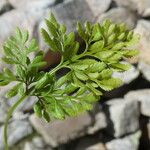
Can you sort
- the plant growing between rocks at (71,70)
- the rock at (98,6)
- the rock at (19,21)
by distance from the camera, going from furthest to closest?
1. the rock at (98,6)
2. the rock at (19,21)
3. the plant growing between rocks at (71,70)

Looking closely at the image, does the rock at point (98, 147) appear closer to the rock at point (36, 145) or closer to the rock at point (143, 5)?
the rock at point (36, 145)

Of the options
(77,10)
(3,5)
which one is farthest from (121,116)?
(3,5)

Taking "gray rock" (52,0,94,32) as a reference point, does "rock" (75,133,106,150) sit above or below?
below

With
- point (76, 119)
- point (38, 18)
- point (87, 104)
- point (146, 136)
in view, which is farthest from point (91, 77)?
point (146, 136)

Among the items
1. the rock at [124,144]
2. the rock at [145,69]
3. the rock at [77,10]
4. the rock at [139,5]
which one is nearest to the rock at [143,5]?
the rock at [139,5]

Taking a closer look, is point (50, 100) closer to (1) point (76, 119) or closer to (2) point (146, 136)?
(1) point (76, 119)

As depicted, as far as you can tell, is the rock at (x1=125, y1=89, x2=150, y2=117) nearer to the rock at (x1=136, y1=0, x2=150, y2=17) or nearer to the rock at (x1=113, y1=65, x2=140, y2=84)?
the rock at (x1=113, y1=65, x2=140, y2=84)

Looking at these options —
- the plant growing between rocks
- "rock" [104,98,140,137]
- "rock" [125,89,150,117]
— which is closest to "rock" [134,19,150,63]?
"rock" [125,89,150,117]
